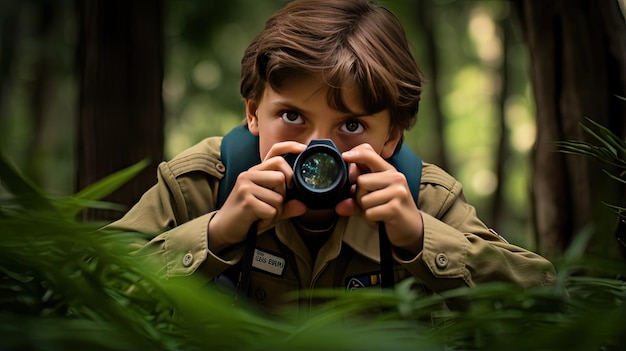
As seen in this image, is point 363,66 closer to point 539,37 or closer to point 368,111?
point 368,111

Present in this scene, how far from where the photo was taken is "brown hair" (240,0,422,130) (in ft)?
6.30

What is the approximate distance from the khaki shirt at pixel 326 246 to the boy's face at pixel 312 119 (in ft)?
0.74

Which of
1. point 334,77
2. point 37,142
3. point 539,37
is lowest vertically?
point 37,142

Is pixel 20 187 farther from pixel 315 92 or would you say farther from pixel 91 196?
pixel 315 92

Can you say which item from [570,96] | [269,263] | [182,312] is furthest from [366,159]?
[182,312]

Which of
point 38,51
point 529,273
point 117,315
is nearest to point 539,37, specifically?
point 529,273

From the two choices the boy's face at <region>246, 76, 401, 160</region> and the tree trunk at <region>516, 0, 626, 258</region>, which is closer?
the boy's face at <region>246, 76, 401, 160</region>

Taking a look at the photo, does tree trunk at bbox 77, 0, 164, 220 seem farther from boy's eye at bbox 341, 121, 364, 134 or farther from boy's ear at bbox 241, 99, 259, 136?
boy's eye at bbox 341, 121, 364, 134

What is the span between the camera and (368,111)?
1.90 m

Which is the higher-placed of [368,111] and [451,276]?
Result: [368,111]

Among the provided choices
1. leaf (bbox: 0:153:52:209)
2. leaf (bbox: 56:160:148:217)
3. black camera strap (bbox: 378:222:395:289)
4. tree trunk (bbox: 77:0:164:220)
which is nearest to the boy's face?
black camera strap (bbox: 378:222:395:289)

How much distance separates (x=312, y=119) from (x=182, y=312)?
4.42ft

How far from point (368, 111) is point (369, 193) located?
0.33 meters

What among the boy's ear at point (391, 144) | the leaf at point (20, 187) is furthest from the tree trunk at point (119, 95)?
the leaf at point (20, 187)
